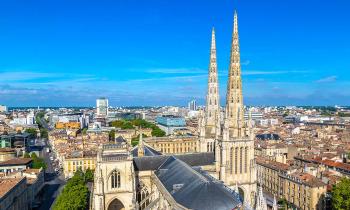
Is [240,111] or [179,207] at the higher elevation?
[240,111]

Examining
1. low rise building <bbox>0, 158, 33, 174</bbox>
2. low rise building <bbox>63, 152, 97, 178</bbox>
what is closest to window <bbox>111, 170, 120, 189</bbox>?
low rise building <bbox>0, 158, 33, 174</bbox>

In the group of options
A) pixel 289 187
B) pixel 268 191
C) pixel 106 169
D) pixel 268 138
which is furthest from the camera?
pixel 268 138

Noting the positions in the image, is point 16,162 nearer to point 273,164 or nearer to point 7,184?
point 7,184

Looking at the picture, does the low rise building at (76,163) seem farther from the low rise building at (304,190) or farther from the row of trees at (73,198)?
the low rise building at (304,190)

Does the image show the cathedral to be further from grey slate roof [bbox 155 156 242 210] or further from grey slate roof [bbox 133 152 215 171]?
grey slate roof [bbox 155 156 242 210]

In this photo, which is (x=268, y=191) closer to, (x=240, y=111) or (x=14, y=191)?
(x=240, y=111)

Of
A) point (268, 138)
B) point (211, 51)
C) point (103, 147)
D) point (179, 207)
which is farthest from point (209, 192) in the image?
point (268, 138)

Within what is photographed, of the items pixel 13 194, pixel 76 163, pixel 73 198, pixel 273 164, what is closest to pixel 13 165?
pixel 76 163
